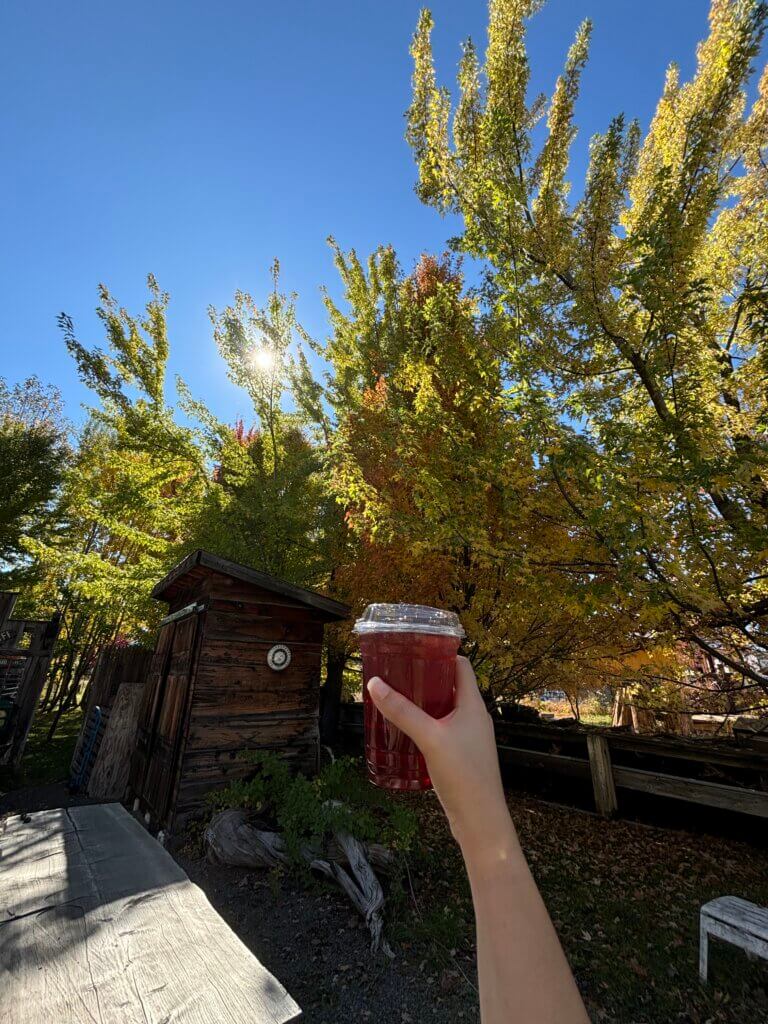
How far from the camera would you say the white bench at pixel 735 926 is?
3379 mm

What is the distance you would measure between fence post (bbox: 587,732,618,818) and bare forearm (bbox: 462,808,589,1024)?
8.35 metres

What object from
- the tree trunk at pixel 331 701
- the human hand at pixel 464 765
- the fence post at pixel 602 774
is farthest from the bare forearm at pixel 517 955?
the tree trunk at pixel 331 701

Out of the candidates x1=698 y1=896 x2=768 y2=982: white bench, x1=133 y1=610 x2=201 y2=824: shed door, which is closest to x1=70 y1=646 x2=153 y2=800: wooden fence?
x1=133 y1=610 x2=201 y2=824: shed door

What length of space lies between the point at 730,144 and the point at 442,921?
9271mm

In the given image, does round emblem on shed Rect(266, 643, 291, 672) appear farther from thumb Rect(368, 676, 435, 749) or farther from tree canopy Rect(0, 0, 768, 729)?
thumb Rect(368, 676, 435, 749)

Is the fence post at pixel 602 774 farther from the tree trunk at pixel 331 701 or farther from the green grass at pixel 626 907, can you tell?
the tree trunk at pixel 331 701

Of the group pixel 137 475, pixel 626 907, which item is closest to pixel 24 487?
pixel 137 475

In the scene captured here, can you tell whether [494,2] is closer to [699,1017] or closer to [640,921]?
[699,1017]

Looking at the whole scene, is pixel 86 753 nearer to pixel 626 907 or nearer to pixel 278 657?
pixel 278 657

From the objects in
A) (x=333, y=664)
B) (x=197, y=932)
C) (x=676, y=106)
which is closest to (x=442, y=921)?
(x=197, y=932)

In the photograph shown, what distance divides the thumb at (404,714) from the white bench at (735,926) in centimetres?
444

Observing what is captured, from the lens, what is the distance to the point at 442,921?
454cm

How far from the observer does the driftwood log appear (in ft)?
15.0

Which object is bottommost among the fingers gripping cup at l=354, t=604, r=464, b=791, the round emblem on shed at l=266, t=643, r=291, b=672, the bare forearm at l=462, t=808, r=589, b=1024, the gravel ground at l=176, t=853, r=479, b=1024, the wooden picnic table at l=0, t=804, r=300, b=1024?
the gravel ground at l=176, t=853, r=479, b=1024
